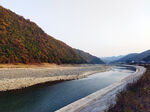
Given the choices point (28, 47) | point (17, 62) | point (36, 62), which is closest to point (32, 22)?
point (28, 47)

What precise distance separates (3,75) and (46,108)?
8.44 metres

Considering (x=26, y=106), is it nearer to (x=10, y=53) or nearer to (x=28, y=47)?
(x=10, y=53)

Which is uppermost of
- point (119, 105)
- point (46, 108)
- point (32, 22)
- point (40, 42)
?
point (32, 22)

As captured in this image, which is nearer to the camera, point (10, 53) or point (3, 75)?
point (3, 75)

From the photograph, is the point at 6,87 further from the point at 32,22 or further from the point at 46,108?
the point at 32,22

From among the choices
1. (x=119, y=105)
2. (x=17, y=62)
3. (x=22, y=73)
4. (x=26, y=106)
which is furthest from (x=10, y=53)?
(x=119, y=105)

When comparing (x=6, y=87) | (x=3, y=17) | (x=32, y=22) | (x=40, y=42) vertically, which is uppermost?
(x=32, y=22)

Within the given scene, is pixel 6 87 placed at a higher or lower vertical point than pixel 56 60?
Result: lower

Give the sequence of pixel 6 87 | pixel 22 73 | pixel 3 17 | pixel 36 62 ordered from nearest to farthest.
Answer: pixel 6 87, pixel 22 73, pixel 36 62, pixel 3 17

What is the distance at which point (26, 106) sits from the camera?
30.4 feet

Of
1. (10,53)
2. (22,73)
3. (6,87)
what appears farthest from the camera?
(10,53)

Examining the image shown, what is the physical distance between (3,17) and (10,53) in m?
14.8

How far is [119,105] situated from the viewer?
16.8ft

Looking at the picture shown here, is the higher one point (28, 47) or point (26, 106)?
point (28, 47)
